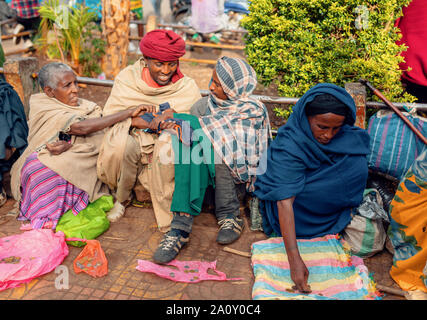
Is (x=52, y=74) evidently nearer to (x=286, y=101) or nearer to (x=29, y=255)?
(x=29, y=255)

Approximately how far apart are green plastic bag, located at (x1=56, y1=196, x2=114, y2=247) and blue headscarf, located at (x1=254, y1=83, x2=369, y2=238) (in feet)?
4.66

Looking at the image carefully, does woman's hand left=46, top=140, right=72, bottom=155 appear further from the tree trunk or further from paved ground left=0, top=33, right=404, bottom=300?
the tree trunk

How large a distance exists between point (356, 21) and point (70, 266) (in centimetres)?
366

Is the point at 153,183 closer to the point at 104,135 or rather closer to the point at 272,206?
the point at 104,135

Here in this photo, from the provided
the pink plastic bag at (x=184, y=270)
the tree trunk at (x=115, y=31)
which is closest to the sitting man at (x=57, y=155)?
the pink plastic bag at (x=184, y=270)

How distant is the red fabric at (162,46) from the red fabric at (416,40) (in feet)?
8.42

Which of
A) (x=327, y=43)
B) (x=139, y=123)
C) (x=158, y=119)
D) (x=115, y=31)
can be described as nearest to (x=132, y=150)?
(x=139, y=123)

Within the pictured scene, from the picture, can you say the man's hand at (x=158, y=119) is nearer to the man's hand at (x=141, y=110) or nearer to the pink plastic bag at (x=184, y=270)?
the man's hand at (x=141, y=110)

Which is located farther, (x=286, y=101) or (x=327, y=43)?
(x=327, y=43)

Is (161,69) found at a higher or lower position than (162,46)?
lower

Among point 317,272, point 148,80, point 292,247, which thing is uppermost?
point 148,80

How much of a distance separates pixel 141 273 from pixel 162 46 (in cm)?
199

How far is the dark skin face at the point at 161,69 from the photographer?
380 centimetres

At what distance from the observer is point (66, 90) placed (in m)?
3.80
